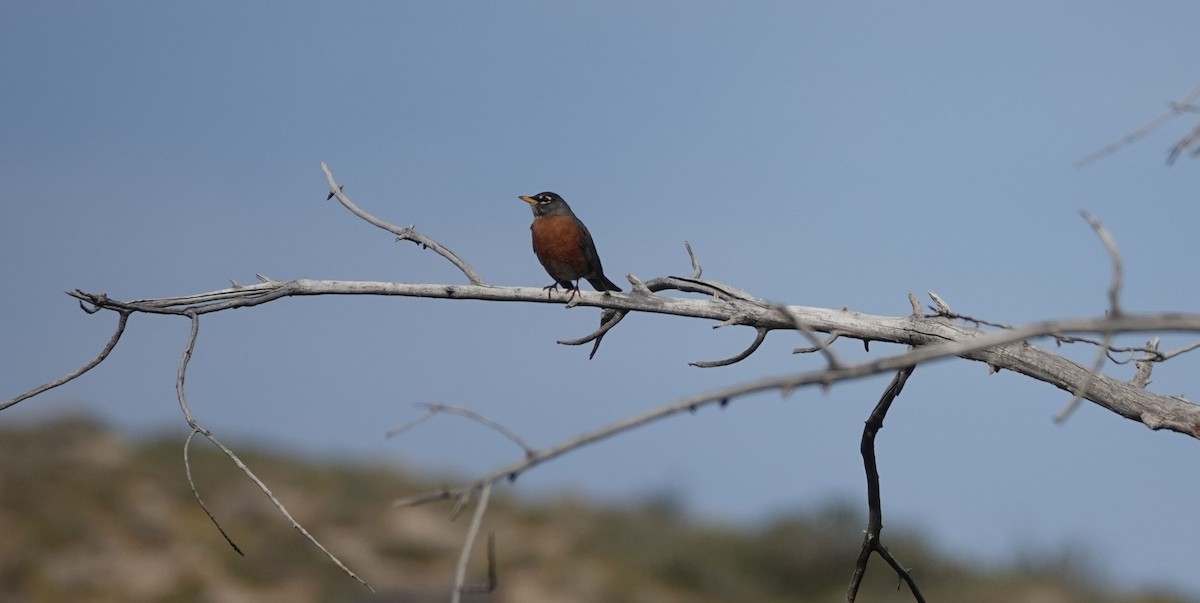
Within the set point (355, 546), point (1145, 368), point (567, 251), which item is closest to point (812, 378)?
point (1145, 368)

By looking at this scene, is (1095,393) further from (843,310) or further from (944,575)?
(944,575)

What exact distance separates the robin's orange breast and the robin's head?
1.27 feet

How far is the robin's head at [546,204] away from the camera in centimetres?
790

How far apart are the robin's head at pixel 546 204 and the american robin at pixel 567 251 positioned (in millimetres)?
229

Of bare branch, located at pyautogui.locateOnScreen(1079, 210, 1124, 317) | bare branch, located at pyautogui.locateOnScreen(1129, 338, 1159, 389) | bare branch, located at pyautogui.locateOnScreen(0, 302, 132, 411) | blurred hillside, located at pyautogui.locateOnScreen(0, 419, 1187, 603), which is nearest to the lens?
bare branch, located at pyautogui.locateOnScreen(1079, 210, 1124, 317)

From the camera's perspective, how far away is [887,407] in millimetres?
4605

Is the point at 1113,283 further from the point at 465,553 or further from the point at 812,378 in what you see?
the point at 465,553

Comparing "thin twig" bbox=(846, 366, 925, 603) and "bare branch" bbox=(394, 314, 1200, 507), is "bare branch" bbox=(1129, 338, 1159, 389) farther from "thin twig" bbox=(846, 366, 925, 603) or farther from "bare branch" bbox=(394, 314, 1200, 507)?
"bare branch" bbox=(394, 314, 1200, 507)

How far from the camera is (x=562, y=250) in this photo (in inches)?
286

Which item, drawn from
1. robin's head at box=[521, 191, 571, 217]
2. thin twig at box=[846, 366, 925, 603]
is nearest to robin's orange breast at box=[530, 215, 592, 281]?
robin's head at box=[521, 191, 571, 217]

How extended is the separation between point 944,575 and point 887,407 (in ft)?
59.7

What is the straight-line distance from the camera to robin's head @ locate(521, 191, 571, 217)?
25.9ft

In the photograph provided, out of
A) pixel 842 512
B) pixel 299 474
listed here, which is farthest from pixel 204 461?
pixel 842 512

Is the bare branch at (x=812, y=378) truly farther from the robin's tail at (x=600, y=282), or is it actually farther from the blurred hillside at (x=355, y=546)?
the blurred hillside at (x=355, y=546)
